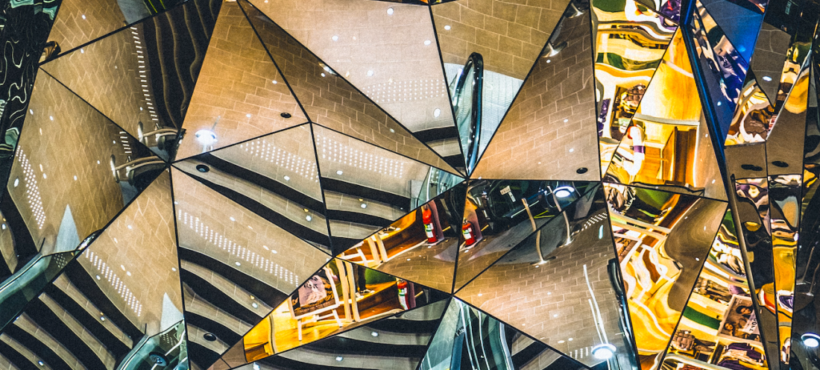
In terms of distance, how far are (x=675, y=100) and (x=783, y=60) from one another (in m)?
1.56

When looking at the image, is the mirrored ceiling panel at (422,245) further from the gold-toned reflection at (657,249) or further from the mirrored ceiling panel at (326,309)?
the gold-toned reflection at (657,249)

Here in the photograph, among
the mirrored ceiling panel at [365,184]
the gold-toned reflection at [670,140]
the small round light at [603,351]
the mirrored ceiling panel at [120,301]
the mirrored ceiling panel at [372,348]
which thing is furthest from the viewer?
the mirrored ceiling panel at [372,348]

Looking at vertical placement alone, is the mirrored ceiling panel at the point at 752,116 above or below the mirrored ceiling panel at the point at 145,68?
below

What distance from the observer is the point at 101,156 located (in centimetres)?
1057

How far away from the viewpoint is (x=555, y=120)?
35.0ft

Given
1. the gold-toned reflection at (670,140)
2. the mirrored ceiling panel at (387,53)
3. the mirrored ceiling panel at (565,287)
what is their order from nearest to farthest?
the mirrored ceiling panel at (387,53), the gold-toned reflection at (670,140), the mirrored ceiling panel at (565,287)

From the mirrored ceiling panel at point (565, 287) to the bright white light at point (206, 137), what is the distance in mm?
4413

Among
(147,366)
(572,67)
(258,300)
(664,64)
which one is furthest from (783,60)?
(147,366)

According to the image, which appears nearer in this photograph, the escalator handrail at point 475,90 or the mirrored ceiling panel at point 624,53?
the mirrored ceiling panel at point 624,53

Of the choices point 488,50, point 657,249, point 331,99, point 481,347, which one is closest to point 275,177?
point 331,99

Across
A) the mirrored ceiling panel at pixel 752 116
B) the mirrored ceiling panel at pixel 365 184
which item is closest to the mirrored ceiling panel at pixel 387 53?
the mirrored ceiling panel at pixel 365 184

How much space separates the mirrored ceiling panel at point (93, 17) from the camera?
9680 mm

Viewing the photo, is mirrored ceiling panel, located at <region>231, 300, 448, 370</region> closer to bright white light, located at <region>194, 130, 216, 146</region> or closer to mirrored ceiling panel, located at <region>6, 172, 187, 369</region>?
mirrored ceiling panel, located at <region>6, 172, 187, 369</region>

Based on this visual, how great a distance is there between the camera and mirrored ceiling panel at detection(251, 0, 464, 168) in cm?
1020
